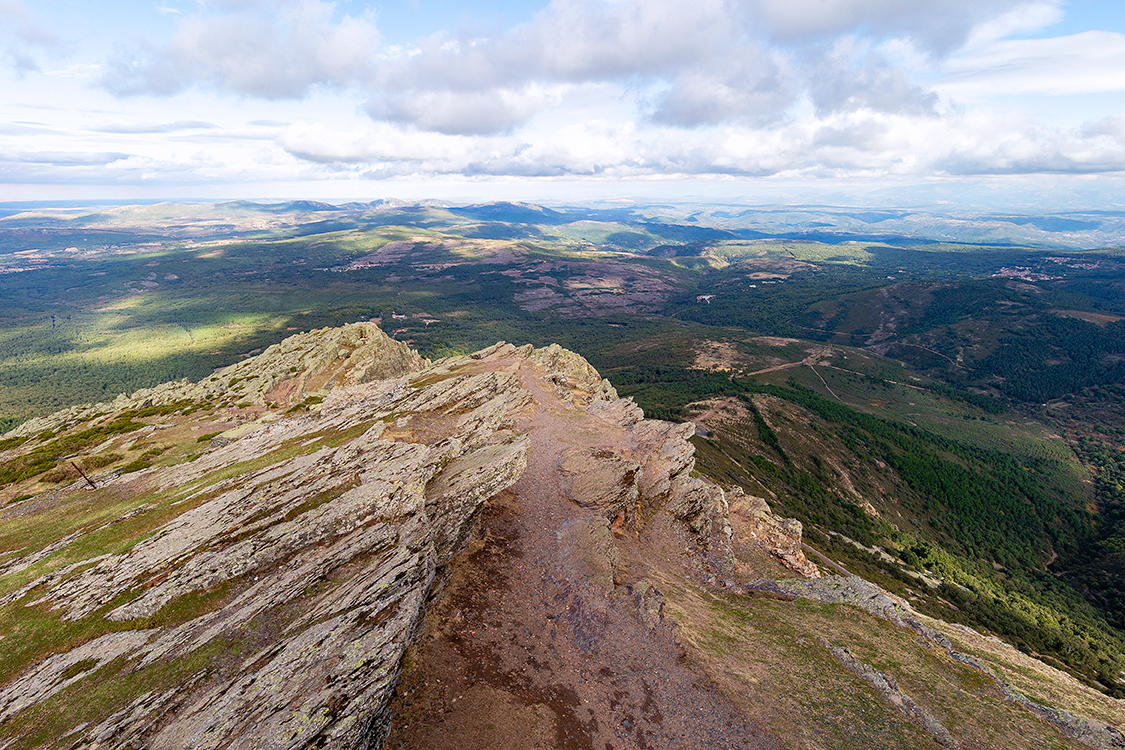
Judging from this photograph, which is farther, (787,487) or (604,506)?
(787,487)

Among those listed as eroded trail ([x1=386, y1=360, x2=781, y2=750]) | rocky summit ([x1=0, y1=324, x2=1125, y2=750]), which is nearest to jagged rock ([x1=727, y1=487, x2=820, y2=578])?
rocky summit ([x1=0, y1=324, x2=1125, y2=750])

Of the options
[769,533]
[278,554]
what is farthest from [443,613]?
[769,533]

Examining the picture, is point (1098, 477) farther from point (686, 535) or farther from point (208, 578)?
point (208, 578)

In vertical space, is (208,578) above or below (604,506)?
above

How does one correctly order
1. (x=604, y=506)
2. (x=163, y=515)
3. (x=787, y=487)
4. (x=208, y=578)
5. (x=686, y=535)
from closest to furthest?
(x=208, y=578) → (x=163, y=515) → (x=604, y=506) → (x=686, y=535) → (x=787, y=487)

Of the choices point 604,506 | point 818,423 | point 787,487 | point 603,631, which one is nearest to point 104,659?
point 603,631

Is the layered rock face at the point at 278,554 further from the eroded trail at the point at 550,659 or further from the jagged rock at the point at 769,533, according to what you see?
the eroded trail at the point at 550,659

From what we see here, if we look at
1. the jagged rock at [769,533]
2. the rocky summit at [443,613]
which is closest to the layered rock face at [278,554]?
the rocky summit at [443,613]

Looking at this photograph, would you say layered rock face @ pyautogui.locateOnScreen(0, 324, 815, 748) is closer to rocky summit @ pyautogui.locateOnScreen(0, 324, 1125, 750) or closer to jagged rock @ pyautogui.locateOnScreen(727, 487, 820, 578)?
rocky summit @ pyautogui.locateOnScreen(0, 324, 1125, 750)
